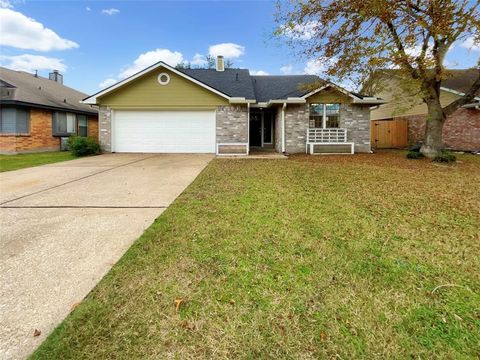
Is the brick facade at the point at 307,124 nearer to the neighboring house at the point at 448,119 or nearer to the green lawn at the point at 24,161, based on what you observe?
the neighboring house at the point at 448,119

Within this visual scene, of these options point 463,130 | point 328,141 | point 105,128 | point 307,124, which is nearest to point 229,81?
point 307,124

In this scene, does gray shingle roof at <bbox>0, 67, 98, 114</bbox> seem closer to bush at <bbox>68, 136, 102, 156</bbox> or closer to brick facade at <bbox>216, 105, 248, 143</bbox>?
bush at <bbox>68, 136, 102, 156</bbox>

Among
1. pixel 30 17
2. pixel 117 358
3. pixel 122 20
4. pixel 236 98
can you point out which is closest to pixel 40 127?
pixel 30 17

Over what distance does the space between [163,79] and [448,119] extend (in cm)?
1604

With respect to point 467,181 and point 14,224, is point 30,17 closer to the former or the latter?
point 14,224

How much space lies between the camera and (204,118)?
47.4 ft

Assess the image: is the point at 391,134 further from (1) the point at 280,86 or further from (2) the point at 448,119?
(1) the point at 280,86

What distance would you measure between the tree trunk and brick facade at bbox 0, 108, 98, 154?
19.6 metres

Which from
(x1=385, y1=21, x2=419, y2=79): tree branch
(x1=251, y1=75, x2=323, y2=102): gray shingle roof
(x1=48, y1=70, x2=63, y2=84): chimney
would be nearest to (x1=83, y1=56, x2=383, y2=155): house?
(x1=251, y1=75, x2=323, y2=102): gray shingle roof

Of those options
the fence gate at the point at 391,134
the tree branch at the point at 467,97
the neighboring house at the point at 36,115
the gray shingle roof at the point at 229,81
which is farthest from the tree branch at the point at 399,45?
the neighboring house at the point at 36,115

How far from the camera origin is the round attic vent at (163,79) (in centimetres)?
1424

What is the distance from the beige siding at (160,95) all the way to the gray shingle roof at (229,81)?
0.78 metres

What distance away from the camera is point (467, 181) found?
24.0ft

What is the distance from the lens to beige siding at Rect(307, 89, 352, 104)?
13773 mm
